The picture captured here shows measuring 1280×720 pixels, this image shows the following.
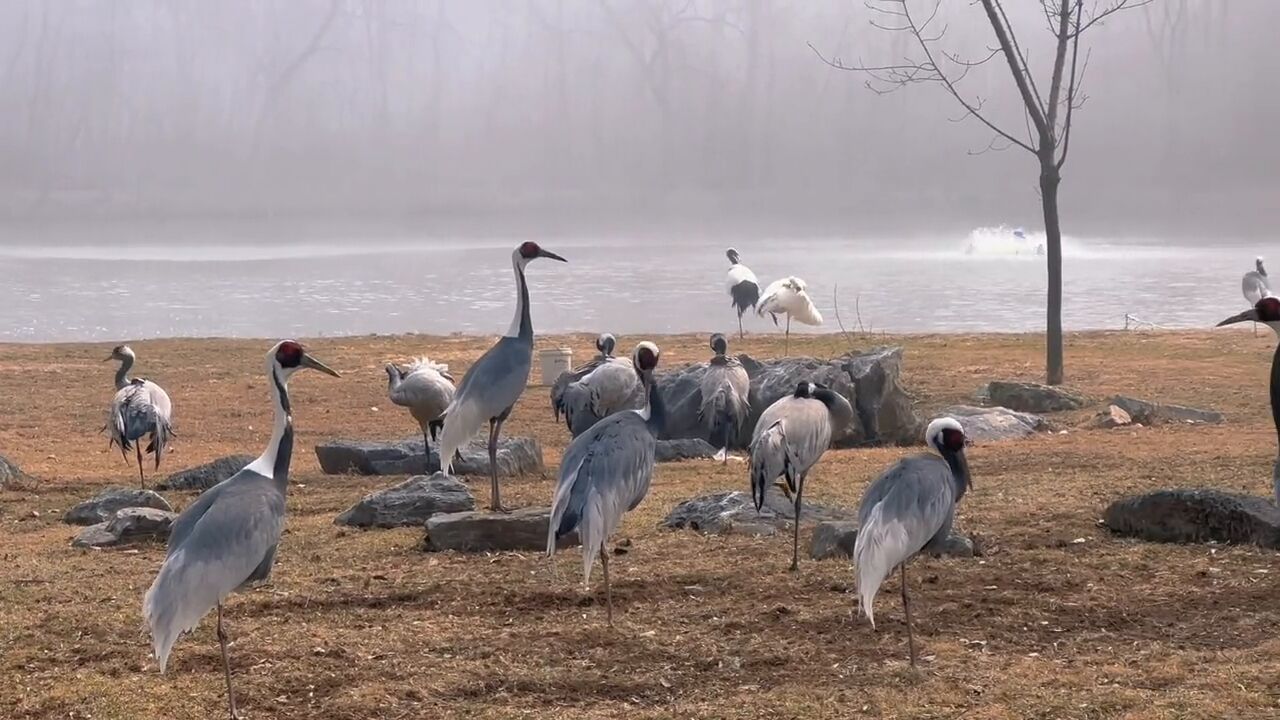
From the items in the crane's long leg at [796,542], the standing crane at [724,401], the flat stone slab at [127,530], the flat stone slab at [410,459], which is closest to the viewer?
the crane's long leg at [796,542]

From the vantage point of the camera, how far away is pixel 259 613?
875 cm

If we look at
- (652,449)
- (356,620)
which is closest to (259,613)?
(356,620)

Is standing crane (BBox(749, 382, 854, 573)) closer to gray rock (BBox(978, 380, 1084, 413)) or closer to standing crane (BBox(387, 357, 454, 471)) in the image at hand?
standing crane (BBox(387, 357, 454, 471))

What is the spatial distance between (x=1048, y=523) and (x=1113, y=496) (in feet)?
3.98

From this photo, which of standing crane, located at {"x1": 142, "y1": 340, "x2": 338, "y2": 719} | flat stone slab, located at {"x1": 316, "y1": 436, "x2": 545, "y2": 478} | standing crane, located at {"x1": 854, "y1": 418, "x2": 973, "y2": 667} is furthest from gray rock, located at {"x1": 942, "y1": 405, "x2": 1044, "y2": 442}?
standing crane, located at {"x1": 142, "y1": 340, "x2": 338, "y2": 719}

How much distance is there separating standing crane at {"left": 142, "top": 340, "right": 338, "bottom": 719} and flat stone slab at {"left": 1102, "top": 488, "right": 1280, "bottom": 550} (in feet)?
18.8

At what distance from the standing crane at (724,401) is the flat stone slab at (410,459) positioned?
7.46 ft

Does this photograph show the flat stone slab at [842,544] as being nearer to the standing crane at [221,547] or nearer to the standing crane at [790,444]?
the standing crane at [790,444]

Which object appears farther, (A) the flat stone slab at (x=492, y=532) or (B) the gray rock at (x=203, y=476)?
(B) the gray rock at (x=203, y=476)

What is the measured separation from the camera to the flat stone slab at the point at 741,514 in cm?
1066

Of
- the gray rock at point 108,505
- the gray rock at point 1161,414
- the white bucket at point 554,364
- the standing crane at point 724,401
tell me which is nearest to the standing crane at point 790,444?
the gray rock at point 108,505

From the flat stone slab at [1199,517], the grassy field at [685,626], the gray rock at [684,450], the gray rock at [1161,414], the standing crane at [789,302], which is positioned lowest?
the gray rock at [684,450]

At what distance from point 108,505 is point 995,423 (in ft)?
32.1

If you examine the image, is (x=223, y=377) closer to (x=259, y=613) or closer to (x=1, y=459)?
(x=1, y=459)
